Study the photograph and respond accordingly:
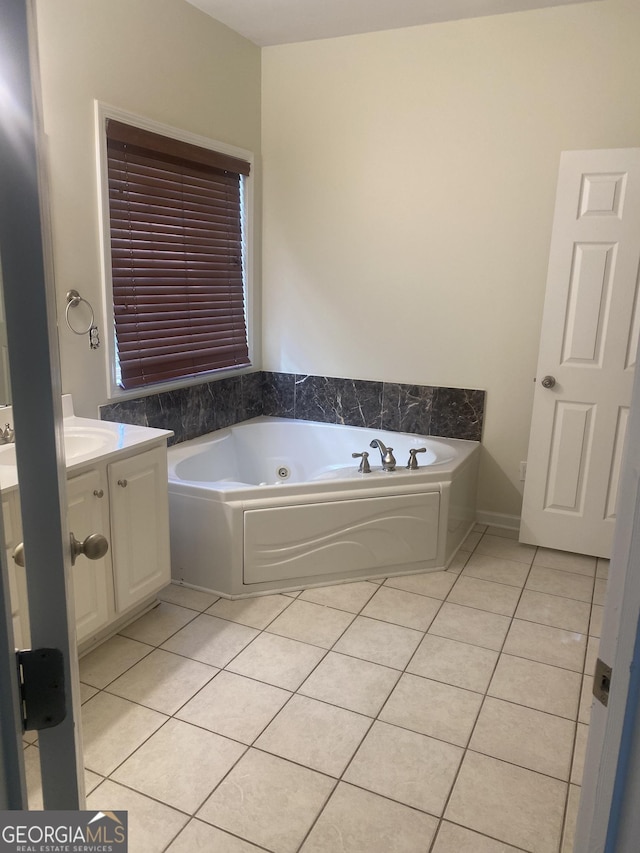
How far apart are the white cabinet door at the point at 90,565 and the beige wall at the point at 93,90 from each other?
74 centimetres

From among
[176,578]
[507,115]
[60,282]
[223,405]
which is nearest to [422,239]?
[507,115]

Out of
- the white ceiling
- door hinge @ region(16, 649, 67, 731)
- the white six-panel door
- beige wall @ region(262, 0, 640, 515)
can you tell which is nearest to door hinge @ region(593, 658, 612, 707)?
door hinge @ region(16, 649, 67, 731)

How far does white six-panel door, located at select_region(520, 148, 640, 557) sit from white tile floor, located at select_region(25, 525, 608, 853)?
0.45m

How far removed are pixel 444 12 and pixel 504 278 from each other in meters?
1.35

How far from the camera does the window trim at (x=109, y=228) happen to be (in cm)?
276

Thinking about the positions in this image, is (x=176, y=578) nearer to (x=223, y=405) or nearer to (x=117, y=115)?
(x=223, y=405)

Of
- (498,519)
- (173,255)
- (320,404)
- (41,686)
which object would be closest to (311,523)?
(320,404)

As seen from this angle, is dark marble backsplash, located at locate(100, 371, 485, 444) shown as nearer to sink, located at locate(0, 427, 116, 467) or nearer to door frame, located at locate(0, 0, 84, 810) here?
sink, located at locate(0, 427, 116, 467)

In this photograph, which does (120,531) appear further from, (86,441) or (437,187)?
(437,187)

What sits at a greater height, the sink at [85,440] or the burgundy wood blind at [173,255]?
the burgundy wood blind at [173,255]

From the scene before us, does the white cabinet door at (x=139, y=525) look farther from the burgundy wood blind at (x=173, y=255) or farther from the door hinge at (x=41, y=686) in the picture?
the door hinge at (x=41, y=686)

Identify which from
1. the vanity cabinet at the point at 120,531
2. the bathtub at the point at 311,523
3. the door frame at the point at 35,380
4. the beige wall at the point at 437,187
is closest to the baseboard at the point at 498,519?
the beige wall at the point at 437,187

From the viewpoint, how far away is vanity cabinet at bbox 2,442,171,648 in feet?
7.12

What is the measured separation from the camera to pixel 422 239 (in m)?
3.58
